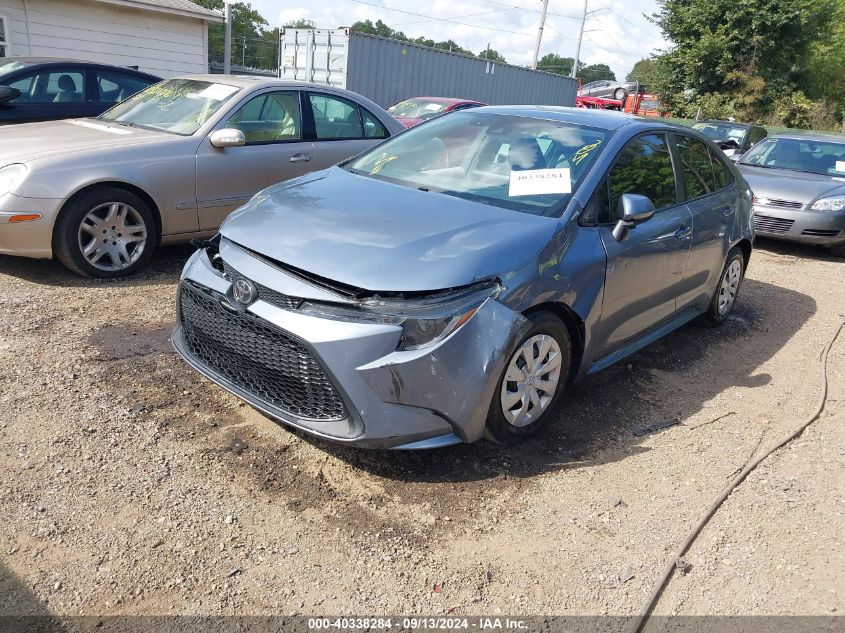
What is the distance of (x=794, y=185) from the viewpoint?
9.20 metres

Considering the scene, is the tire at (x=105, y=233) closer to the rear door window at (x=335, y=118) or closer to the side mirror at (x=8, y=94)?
the rear door window at (x=335, y=118)

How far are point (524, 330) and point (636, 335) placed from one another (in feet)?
4.79

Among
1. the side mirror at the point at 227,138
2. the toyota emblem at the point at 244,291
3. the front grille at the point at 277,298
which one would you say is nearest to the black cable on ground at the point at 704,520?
the front grille at the point at 277,298

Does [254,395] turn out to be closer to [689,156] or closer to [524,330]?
[524,330]

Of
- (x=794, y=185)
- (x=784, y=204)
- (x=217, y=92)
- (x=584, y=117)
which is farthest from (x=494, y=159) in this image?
(x=794, y=185)

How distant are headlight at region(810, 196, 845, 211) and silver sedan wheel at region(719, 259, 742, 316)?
378cm

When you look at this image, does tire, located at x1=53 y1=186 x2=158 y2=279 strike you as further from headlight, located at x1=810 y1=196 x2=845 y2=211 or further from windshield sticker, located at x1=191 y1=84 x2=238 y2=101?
headlight, located at x1=810 y1=196 x2=845 y2=211

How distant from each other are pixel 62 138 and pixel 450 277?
13.6 ft

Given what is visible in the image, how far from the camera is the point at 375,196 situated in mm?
3783

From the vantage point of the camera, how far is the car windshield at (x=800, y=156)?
9.84m

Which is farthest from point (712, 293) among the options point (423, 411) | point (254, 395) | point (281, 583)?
point (281, 583)

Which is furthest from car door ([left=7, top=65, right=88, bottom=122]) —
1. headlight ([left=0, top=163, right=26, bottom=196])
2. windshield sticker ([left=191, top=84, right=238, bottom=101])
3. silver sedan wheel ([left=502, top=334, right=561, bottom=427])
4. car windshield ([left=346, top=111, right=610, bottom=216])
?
silver sedan wheel ([left=502, top=334, right=561, bottom=427])

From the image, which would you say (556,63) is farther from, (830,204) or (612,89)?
(830,204)

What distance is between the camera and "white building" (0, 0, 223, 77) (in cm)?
1321
